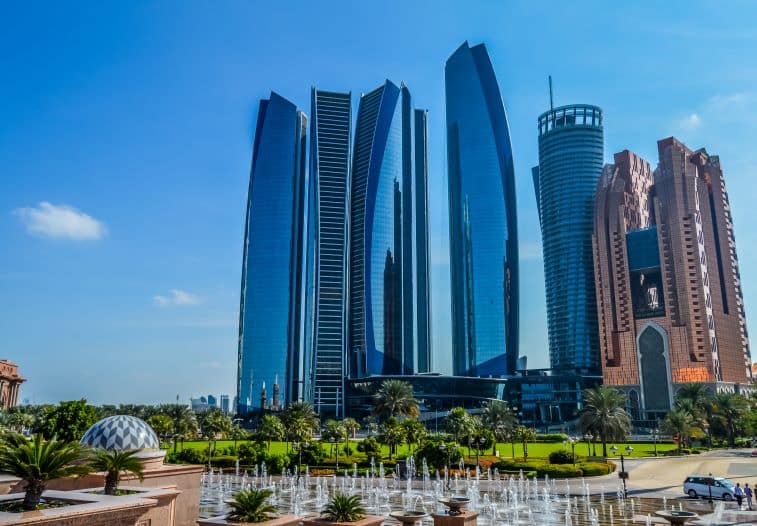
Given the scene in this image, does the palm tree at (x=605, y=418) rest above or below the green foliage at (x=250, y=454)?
above

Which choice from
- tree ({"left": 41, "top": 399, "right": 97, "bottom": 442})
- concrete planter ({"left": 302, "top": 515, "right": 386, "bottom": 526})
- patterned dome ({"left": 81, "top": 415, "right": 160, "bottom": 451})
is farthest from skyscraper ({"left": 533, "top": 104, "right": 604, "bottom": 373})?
concrete planter ({"left": 302, "top": 515, "right": 386, "bottom": 526})

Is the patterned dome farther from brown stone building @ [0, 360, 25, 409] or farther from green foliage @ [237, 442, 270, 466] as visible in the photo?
brown stone building @ [0, 360, 25, 409]

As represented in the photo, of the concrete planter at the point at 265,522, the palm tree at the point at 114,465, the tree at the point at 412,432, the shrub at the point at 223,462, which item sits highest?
the palm tree at the point at 114,465

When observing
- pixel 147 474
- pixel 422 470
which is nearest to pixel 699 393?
pixel 422 470

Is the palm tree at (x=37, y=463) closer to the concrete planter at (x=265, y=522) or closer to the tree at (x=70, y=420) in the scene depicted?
the concrete planter at (x=265, y=522)

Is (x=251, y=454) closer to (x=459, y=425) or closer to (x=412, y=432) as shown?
(x=412, y=432)

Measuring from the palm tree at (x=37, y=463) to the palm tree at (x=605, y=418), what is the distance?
60.3m

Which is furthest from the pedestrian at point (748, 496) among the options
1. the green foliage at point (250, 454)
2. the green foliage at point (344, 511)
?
the green foliage at point (250, 454)

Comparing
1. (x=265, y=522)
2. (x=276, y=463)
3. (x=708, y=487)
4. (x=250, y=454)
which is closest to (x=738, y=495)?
(x=708, y=487)

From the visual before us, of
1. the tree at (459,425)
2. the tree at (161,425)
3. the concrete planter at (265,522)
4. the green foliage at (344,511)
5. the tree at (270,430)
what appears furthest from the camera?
the tree at (161,425)

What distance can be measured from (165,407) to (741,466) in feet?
298

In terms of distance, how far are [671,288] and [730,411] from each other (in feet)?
230

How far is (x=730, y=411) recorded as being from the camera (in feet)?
292

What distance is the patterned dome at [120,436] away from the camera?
24531mm
